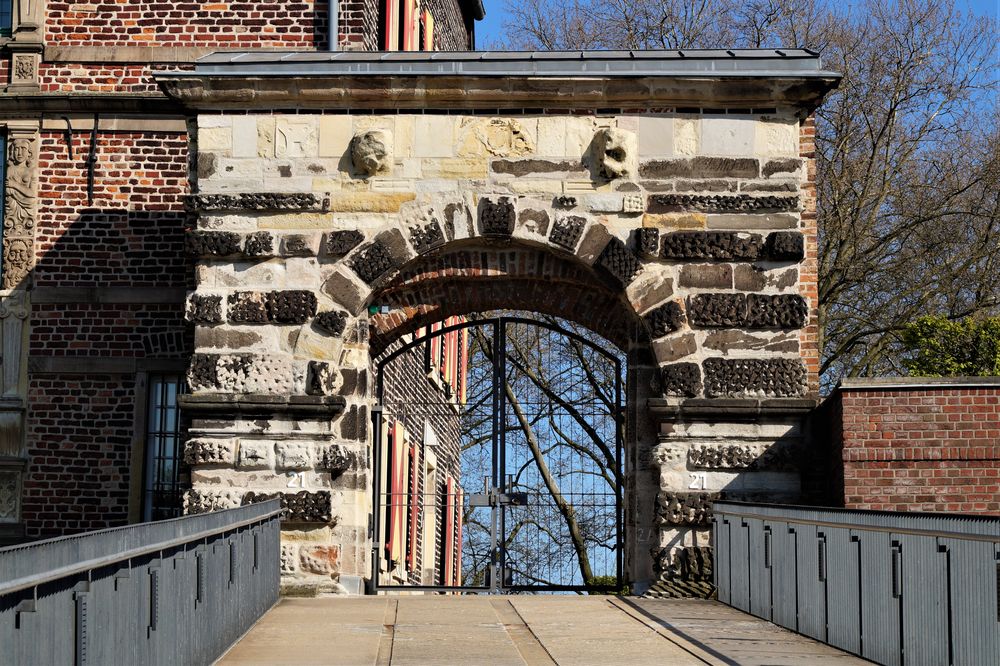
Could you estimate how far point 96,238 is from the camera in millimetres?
17000

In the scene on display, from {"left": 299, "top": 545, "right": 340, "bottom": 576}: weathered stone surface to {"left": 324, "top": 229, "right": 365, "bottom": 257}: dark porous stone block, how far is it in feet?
8.02

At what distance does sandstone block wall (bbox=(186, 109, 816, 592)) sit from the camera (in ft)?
43.1

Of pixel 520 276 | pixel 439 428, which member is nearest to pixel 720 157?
pixel 520 276

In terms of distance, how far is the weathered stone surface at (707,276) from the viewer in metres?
13.3

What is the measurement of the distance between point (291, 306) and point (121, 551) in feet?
21.2

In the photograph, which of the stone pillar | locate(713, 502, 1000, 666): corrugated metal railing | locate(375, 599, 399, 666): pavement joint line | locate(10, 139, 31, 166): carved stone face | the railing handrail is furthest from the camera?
locate(10, 139, 31, 166): carved stone face

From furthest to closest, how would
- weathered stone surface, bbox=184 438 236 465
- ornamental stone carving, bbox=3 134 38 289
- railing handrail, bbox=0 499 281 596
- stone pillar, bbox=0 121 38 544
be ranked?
ornamental stone carving, bbox=3 134 38 289 < stone pillar, bbox=0 121 38 544 < weathered stone surface, bbox=184 438 236 465 < railing handrail, bbox=0 499 281 596

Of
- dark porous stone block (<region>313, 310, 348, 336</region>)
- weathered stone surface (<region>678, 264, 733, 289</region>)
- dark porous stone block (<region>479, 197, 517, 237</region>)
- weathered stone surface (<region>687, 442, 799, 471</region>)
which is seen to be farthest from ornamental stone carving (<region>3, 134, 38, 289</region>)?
weathered stone surface (<region>687, 442, 799, 471</region>)

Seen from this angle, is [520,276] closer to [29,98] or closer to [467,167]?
[467,167]

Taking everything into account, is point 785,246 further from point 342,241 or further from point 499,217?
point 342,241

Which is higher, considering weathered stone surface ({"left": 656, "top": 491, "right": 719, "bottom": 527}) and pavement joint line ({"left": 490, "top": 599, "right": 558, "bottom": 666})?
weathered stone surface ({"left": 656, "top": 491, "right": 719, "bottom": 527})

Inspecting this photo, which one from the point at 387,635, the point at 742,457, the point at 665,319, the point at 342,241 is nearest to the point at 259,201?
the point at 342,241

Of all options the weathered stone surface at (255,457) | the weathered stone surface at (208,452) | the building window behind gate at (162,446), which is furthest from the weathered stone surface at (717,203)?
the building window behind gate at (162,446)

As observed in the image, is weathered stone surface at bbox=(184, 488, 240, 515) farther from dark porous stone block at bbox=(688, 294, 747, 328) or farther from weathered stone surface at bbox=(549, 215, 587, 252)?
dark porous stone block at bbox=(688, 294, 747, 328)
